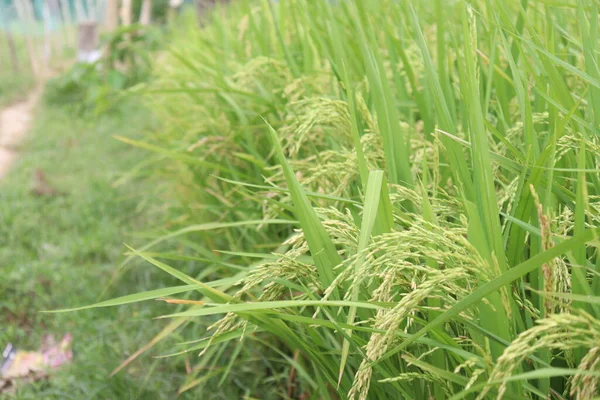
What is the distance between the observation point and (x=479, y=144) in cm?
88

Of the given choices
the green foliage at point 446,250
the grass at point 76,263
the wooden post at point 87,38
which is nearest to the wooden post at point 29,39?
the wooden post at point 87,38

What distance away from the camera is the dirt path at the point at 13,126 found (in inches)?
184

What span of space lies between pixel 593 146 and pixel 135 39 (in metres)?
5.80

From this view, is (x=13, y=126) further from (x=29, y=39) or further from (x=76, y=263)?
(x=76, y=263)

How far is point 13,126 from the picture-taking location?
5.64 metres

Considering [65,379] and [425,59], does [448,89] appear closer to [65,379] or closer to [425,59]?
[425,59]

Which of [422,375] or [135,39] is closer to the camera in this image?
[422,375]

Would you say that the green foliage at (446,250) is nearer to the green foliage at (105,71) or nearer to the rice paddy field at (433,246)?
the rice paddy field at (433,246)

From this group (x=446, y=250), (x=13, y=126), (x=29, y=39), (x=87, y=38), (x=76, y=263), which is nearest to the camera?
(x=446, y=250)

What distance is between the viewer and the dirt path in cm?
468

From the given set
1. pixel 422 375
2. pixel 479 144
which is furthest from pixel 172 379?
pixel 479 144

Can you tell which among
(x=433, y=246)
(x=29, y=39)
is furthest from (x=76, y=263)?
(x=29, y=39)

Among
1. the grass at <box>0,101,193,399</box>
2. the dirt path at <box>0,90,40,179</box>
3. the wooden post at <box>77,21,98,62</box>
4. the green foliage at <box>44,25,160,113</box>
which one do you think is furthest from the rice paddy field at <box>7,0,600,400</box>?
the wooden post at <box>77,21,98,62</box>

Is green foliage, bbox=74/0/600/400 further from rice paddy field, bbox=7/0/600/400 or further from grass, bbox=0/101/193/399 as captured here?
grass, bbox=0/101/193/399
